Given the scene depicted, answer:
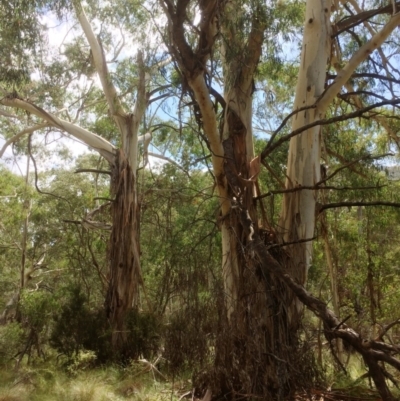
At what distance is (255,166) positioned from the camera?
20.7 feet

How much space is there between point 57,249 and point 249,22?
40.2 feet

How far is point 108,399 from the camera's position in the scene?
20.7 ft

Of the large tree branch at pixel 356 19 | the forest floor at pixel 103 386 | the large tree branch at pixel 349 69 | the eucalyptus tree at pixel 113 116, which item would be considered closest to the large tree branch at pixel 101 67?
the eucalyptus tree at pixel 113 116

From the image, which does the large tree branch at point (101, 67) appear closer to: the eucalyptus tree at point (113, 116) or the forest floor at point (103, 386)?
the eucalyptus tree at point (113, 116)

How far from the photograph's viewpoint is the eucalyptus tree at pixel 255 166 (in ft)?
16.8

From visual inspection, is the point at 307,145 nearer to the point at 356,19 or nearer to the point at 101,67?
the point at 356,19

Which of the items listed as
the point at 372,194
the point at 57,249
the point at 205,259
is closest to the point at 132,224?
the point at 205,259

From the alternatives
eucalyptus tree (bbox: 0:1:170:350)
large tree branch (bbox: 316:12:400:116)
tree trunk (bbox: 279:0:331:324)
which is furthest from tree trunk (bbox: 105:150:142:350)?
large tree branch (bbox: 316:12:400:116)

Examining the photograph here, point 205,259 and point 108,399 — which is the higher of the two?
point 205,259

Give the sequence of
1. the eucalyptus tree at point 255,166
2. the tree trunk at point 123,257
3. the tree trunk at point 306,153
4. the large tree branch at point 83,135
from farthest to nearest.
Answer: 1. the large tree branch at point 83,135
2. the tree trunk at point 123,257
3. the tree trunk at point 306,153
4. the eucalyptus tree at point 255,166

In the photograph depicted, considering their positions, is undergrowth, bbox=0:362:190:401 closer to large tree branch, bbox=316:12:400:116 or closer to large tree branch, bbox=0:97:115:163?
large tree branch, bbox=316:12:400:116

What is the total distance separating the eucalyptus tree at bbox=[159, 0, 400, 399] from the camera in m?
5.11

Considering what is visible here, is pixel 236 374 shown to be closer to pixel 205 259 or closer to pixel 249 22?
pixel 205 259

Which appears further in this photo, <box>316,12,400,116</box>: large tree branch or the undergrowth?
the undergrowth
